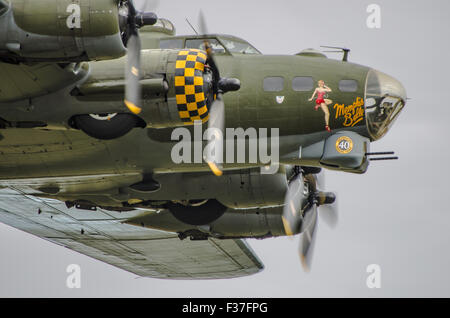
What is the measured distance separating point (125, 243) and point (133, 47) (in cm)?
1494

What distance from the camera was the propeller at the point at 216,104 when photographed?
1558 cm

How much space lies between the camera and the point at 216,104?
15734mm

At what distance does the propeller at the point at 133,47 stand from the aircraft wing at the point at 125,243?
342 inches

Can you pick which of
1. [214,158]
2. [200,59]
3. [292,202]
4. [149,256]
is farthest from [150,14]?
[149,256]

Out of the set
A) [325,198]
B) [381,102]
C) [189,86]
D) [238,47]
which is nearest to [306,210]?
[325,198]

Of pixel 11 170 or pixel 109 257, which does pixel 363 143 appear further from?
pixel 109 257

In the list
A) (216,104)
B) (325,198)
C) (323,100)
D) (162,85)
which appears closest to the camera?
(162,85)

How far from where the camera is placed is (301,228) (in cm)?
2138

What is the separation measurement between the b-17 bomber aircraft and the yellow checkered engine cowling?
0.07 ft

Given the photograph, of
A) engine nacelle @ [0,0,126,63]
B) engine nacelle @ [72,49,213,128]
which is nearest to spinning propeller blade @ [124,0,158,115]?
engine nacelle @ [72,49,213,128]

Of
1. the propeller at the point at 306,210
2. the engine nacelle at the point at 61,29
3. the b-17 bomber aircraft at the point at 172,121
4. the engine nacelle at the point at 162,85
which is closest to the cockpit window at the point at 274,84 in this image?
the b-17 bomber aircraft at the point at 172,121

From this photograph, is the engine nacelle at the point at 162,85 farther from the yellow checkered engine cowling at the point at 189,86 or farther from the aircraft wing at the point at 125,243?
the aircraft wing at the point at 125,243

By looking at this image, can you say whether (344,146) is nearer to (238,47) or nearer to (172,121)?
(238,47)

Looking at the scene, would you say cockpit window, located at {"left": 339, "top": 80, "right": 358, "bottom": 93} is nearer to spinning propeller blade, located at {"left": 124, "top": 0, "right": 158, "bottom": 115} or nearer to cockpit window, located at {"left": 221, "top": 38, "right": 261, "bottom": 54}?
cockpit window, located at {"left": 221, "top": 38, "right": 261, "bottom": 54}
